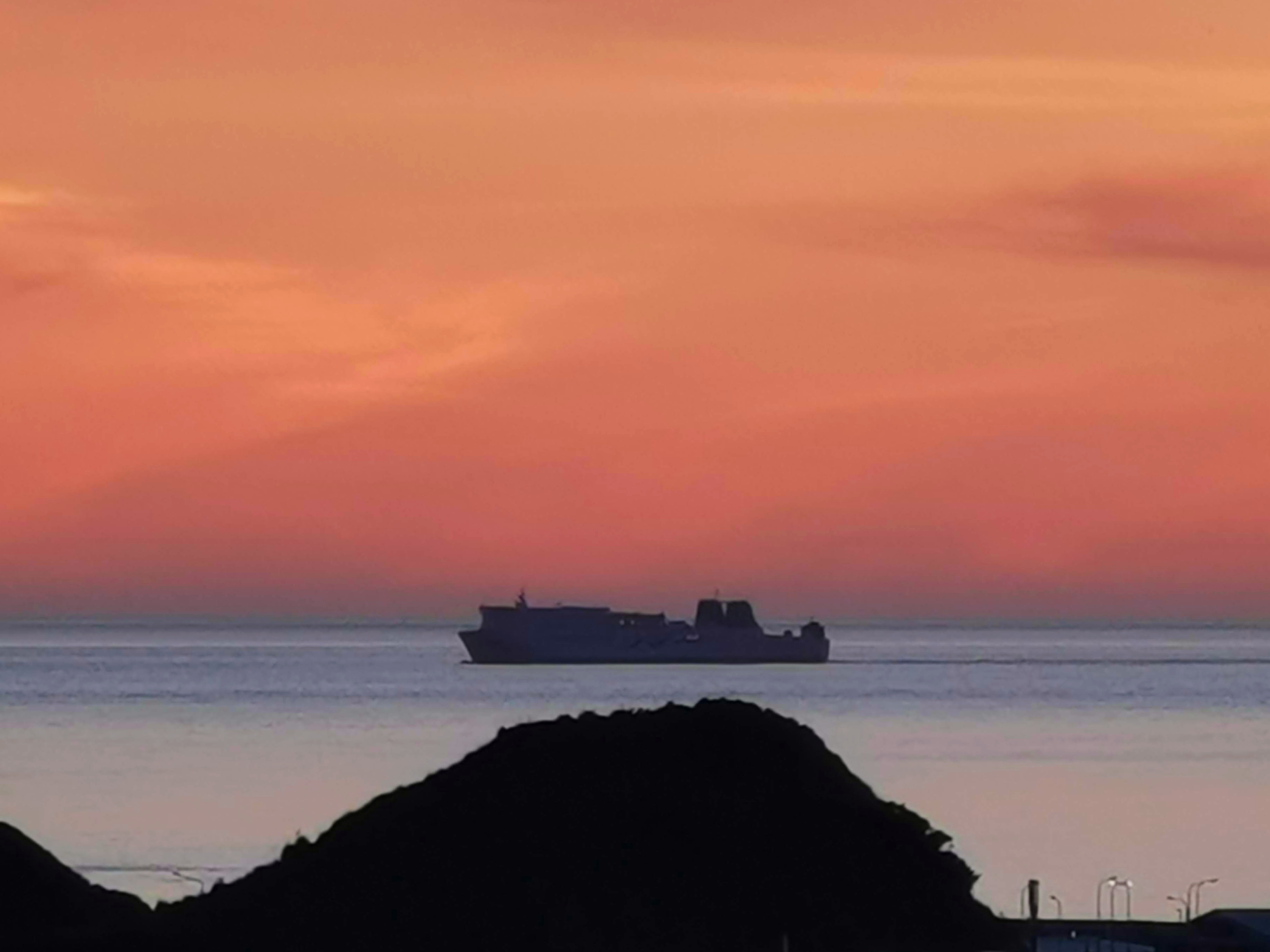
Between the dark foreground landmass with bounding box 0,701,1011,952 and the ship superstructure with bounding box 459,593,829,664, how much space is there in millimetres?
167964

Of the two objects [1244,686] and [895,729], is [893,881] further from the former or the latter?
[1244,686]

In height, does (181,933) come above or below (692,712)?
below

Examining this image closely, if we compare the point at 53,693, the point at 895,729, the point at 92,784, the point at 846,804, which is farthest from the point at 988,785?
the point at 53,693

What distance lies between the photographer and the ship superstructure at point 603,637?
194m

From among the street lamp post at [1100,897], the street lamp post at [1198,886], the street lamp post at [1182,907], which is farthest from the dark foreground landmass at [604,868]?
the street lamp post at [1198,886]

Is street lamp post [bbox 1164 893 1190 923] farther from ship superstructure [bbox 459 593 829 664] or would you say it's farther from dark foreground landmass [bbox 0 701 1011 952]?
ship superstructure [bbox 459 593 829 664]

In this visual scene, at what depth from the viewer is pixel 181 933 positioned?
21.9m

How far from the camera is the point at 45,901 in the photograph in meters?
23.4

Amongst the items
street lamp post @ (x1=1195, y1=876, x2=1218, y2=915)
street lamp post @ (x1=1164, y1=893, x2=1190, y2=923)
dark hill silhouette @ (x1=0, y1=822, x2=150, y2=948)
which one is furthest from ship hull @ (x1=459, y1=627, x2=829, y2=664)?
dark hill silhouette @ (x1=0, y1=822, x2=150, y2=948)

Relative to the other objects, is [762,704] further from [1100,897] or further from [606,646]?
[1100,897]

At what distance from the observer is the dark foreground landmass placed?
21.6 meters

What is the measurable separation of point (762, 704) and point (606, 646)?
207 ft

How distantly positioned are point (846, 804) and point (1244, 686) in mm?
161946

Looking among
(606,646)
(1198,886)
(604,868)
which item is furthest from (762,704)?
(604,868)
